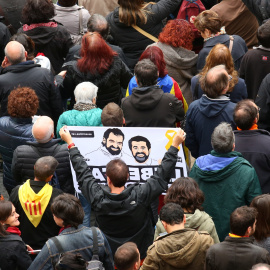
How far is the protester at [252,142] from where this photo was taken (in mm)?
6704

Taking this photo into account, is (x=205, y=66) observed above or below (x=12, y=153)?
above

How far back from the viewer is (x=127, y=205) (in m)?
6.10

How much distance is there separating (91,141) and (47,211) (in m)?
1.00

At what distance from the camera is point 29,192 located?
21.0 ft

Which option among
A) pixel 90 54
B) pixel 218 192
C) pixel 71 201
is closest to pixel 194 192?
pixel 218 192

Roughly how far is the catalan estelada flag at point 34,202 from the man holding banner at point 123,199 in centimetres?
35

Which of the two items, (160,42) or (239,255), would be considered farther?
(160,42)

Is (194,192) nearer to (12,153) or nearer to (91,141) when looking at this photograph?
(91,141)

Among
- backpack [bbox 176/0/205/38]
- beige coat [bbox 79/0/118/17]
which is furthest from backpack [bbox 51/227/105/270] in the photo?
beige coat [bbox 79/0/118/17]

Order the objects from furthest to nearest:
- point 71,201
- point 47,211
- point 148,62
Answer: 1. point 148,62
2. point 47,211
3. point 71,201

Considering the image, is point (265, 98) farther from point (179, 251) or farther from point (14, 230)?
point (14, 230)

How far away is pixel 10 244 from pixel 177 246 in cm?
147

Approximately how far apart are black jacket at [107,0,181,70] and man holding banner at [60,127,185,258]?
3428mm

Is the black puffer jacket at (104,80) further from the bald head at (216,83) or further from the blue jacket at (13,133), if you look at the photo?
the bald head at (216,83)
